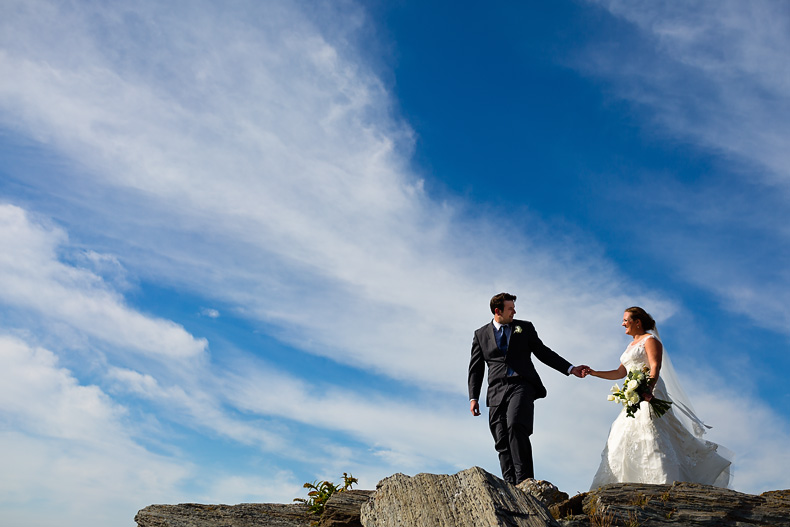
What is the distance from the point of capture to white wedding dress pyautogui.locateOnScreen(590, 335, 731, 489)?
34.8 feet

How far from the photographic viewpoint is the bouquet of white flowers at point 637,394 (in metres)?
10.9

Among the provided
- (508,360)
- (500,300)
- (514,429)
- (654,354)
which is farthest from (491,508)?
(654,354)

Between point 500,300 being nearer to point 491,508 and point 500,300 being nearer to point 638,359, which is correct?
point 638,359

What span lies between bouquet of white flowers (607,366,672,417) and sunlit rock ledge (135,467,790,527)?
1884 millimetres

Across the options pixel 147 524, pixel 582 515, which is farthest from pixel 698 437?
pixel 147 524

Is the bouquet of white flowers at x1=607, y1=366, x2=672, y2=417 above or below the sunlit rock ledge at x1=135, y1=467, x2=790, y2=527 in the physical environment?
above

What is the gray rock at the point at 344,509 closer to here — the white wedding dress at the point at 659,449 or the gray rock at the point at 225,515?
the gray rock at the point at 225,515

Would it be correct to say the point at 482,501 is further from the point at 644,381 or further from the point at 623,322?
the point at 623,322

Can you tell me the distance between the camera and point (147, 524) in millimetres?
9109

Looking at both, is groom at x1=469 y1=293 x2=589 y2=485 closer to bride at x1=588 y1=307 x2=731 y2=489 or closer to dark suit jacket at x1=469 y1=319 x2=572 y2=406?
dark suit jacket at x1=469 y1=319 x2=572 y2=406

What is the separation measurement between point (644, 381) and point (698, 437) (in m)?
1.53

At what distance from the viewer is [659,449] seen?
10625mm

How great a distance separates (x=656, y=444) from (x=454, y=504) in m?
5.27

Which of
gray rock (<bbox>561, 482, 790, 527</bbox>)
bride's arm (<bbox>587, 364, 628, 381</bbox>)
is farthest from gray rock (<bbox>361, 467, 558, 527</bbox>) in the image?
bride's arm (<bbox>587, 364, 628, 381</bbox>)
